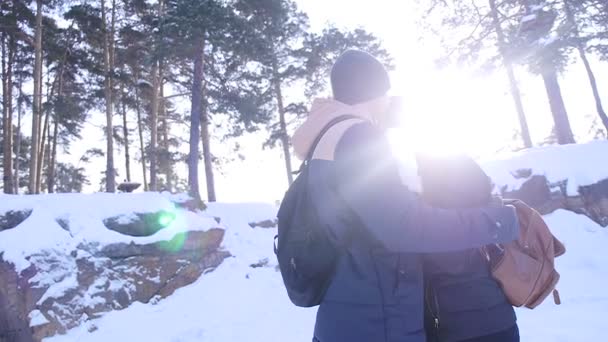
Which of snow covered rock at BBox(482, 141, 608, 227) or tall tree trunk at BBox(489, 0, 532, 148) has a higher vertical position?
tall tree trunk at BBox(489, 0, 532, 148)

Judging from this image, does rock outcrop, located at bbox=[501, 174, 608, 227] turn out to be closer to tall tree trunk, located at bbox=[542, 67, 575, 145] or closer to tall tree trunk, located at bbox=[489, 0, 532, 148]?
tall tree trunk, located at bbox=[542, 67, 575, 145]

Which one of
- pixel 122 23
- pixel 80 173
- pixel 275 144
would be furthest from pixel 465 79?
pixel 80 173

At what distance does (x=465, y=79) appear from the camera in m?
12.8

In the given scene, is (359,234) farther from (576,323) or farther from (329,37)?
(329,37)

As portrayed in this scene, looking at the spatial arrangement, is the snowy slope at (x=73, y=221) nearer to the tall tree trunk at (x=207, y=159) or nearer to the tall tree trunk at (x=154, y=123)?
the tall tree trunk at (x=154, y=123)

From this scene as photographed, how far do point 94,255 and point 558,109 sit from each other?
13.7 metres

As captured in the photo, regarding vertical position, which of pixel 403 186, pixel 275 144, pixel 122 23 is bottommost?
pixel 403 186

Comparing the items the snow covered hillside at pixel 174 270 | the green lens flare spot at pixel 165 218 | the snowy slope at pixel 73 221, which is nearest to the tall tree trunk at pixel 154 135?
the snow covered hillside at pixel 174 270

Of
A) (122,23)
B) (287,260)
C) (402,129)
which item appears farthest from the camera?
(122,23)

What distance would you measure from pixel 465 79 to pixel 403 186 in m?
13.0

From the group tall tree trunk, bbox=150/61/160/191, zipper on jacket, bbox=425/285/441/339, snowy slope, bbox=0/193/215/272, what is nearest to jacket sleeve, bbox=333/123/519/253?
zipper on jacket, bbox=425/285/441/339

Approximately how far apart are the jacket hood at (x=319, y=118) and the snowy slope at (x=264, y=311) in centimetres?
374

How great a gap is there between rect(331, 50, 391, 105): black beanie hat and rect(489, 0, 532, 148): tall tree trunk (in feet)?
39.4

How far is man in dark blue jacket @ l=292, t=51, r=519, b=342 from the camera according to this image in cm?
130
